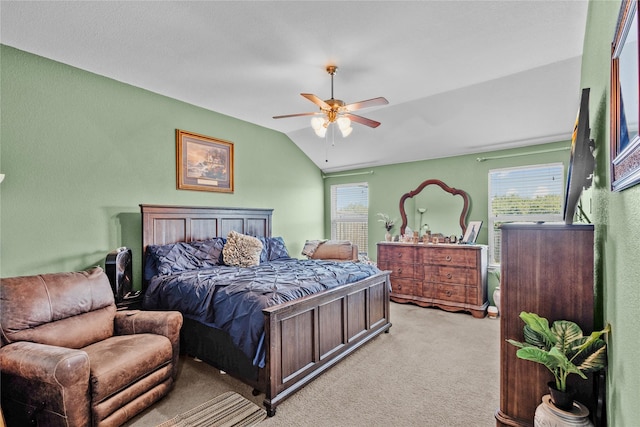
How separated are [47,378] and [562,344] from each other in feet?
8.96

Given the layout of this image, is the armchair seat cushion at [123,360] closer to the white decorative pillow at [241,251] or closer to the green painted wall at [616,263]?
the white decorative pillow at [241,251]

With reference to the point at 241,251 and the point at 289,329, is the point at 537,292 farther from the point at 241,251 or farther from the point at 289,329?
the point at 241,251

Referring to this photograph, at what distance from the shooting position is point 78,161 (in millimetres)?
3227

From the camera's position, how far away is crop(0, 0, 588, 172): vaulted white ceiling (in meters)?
2.30

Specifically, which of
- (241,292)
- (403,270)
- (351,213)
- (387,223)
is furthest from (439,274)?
(241,292)

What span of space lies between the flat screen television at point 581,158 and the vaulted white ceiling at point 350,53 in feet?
3.81

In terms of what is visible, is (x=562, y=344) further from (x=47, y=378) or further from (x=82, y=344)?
(x=82, y=344)

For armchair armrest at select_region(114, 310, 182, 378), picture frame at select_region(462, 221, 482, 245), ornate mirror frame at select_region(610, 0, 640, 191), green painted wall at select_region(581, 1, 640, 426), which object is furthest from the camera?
picture frame at select_region(462, 221, 482, 245)

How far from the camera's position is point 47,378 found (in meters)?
1.75

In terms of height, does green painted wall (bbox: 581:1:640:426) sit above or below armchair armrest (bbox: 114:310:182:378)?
above

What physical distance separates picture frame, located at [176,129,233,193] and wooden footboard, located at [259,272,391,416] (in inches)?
101

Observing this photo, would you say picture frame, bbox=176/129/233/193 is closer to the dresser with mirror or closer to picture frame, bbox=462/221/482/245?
the dresser with mirror

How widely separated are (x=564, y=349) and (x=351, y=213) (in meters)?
4.81

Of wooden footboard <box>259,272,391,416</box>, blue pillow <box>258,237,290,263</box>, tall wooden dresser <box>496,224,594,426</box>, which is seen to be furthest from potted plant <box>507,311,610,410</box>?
blue pillow <box>258,237,290,263</box>
